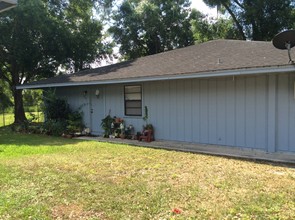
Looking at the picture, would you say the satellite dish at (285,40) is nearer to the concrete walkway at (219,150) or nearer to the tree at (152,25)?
the concrete walkway at (219,150)

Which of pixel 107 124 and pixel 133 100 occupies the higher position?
pixel 133 100

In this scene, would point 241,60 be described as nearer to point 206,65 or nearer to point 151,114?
point 206,65

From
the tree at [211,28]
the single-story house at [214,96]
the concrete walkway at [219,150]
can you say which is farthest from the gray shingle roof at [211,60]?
the tree at [211,28]

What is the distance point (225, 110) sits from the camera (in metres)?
8.27

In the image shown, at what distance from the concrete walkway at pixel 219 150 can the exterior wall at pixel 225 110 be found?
0.56 feet

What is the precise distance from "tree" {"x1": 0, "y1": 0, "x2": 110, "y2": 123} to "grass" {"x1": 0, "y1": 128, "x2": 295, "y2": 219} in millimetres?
10999

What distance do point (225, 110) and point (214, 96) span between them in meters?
0.52

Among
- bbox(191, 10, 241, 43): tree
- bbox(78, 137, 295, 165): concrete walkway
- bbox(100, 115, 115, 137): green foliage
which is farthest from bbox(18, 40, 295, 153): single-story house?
bbox(191, 10, 241, 43): tree

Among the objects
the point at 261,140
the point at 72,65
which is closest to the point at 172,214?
the point at 261,140

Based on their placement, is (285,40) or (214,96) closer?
(285,40)

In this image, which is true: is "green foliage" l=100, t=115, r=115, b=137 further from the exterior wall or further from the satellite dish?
the satellite dish

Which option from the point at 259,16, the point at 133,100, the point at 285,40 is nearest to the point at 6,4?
the point at 285,40

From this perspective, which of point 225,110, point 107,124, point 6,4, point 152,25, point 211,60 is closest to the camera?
point 6,4

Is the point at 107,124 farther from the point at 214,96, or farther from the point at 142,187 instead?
the point at 142,187
